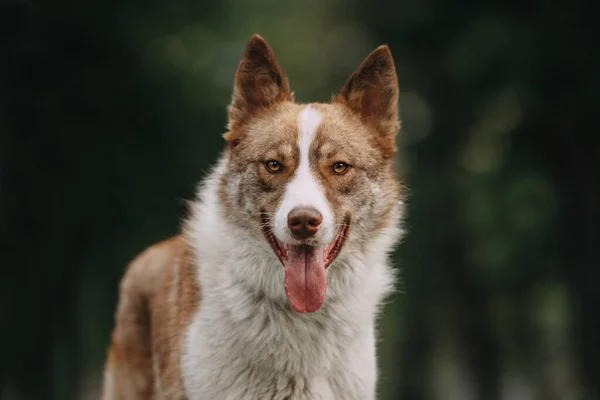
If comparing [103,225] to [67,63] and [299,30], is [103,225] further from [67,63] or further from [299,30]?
[299,30]

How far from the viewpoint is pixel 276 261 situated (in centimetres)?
577

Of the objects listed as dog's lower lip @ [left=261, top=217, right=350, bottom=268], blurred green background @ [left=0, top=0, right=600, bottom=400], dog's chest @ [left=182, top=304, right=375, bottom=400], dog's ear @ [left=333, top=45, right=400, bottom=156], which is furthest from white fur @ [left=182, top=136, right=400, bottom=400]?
blurred green background @ [left=0, top=0, right=600, bottom=400]

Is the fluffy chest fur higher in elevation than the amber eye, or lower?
lower

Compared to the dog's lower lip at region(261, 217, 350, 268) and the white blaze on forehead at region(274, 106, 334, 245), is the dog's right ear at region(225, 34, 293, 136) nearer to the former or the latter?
Answer: the white blaze on forehead at region(274, 106, 334, 245)

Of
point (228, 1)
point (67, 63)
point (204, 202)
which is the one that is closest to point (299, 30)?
point (228, 1)

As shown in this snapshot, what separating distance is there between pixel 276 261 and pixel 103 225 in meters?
14.1

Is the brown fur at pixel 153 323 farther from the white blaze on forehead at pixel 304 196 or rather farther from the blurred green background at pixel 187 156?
the blurred green background at pixel 187 156

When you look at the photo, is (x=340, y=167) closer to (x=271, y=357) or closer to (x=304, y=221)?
(x=304, y=221)

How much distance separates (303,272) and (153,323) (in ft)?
5.06

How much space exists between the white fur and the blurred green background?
10259mm

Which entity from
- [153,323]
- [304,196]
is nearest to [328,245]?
[304,196]

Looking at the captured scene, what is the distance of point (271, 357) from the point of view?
5695mm

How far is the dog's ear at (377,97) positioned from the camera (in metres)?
6.12

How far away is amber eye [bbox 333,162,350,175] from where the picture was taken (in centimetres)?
569
